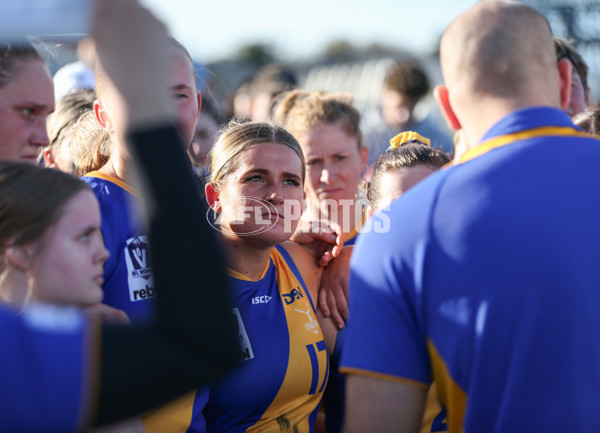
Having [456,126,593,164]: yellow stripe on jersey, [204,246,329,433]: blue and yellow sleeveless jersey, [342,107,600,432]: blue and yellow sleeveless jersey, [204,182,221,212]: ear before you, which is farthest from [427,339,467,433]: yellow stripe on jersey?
[204,182,221,212]: ear

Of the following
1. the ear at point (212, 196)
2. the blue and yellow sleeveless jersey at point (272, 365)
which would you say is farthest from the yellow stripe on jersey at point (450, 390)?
the ear at point (212, 196)

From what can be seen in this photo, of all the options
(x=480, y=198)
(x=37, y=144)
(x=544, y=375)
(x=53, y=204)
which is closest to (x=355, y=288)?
(x=480, y=198)

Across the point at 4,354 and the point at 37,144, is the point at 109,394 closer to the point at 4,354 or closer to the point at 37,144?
the point at 4,354

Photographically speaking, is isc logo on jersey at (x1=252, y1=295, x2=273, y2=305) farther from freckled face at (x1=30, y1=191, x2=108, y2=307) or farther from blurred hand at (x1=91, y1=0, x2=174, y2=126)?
blurred hand at (x1=91, y1=0, x2=174, y2=126)

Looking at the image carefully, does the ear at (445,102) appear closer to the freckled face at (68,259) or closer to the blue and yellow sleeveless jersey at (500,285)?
the blue and yellow sleeveless jersey at (500,285)

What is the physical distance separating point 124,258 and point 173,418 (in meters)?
0.60

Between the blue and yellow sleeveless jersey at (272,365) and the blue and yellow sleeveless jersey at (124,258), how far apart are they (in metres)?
0.36

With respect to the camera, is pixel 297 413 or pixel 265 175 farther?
Answer: pixel 265 175

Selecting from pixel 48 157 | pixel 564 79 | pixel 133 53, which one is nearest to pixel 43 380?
pixel 133 53

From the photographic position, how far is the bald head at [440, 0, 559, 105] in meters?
1.60

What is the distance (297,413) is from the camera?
7.88ft

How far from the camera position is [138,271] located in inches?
86.2

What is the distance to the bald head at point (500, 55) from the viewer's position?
1.60m

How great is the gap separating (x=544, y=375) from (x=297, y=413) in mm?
1183
